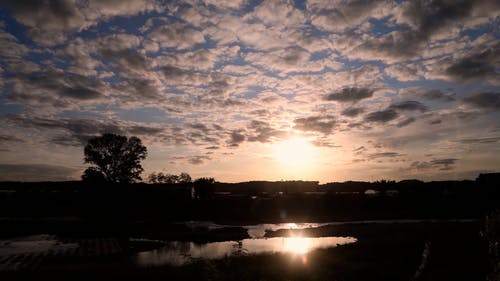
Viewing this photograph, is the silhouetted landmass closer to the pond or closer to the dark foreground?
the pond

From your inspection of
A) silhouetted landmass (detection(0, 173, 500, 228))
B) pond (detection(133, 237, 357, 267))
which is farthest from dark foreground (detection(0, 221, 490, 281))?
silhouetted landmass (detection(0, 173, 500, 228))

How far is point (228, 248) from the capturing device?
41.0m

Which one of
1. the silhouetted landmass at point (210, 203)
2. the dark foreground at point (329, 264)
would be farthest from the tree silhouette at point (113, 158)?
the dark foreground at point (329, 264)

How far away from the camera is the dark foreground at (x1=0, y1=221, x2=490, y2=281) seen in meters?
25.8

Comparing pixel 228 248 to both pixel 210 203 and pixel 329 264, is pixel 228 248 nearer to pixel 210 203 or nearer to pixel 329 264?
pixel 329 264

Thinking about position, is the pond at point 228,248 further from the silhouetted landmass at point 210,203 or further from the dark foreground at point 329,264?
the silhouetted landmass at point 210,203

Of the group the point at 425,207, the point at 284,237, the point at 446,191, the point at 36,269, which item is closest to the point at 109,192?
the point at 284,237

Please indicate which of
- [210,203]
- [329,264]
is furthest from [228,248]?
[210,203]

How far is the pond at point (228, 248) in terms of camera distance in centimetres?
3341

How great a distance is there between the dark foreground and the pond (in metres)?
1.88

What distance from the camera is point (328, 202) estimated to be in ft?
322

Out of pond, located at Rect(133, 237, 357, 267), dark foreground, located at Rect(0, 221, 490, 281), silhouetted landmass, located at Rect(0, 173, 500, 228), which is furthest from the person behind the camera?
silhouetted landmass, located at Rect(0, 173, 500, 228)

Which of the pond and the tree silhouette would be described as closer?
the pond

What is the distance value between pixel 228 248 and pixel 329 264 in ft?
46.8
